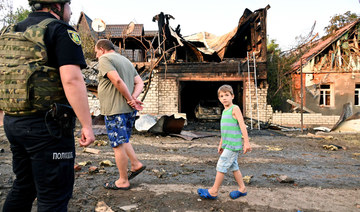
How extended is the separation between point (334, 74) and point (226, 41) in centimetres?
879

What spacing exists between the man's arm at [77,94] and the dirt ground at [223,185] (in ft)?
3.64

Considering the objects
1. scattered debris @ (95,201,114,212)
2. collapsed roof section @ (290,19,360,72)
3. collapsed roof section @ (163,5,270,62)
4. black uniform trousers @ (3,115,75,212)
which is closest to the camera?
black uniform trousers @ (3,115,75,212)

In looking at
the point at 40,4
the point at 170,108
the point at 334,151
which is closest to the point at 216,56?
the point at 170,108

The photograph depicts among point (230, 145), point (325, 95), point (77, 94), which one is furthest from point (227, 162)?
point (325, 95)

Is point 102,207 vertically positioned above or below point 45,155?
below

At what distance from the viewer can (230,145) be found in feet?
8.16

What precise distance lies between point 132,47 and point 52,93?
714 inches

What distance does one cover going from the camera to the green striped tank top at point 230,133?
8.14 ft

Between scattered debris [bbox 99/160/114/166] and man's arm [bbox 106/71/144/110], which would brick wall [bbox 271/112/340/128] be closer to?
scattered debris [bbox 99/160/114/166]

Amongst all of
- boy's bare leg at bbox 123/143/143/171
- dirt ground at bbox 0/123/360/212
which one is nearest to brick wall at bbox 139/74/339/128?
dirt ground at bbox 0/123/360/212

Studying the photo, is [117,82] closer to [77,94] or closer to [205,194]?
[77,94]

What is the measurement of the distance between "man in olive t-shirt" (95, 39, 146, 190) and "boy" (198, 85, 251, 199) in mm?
885

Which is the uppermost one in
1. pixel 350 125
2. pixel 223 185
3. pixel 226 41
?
pixel 226 41

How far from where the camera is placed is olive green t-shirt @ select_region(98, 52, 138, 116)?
8.57 ft
